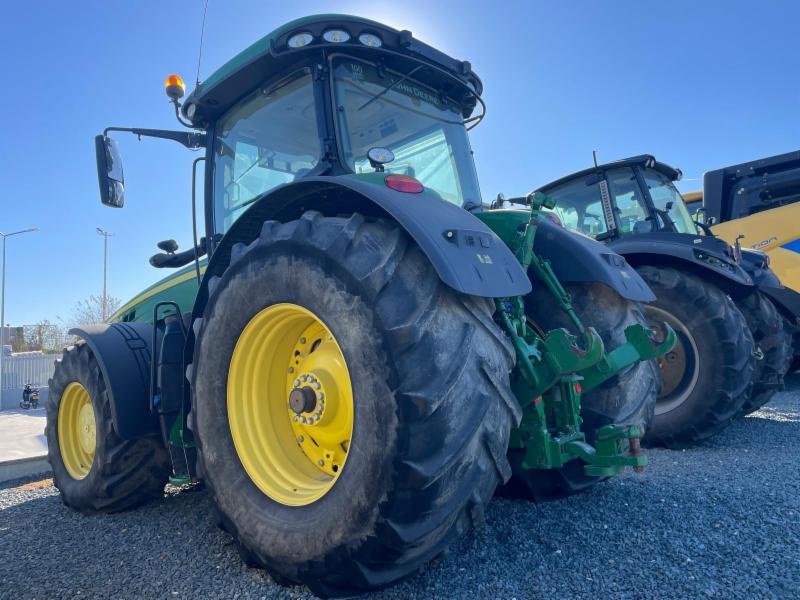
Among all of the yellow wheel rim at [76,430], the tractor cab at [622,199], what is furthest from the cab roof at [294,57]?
the tractor cab at [622,199]

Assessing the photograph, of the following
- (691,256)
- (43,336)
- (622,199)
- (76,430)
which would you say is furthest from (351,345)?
(43,336)

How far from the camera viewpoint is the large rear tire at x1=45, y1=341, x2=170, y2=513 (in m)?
2.94

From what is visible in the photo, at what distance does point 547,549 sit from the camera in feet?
6.84

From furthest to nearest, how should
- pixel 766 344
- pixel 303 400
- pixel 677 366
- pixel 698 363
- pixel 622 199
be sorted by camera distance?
pixel 622 199 < pixel 766 344 < pixel 677 366 < pixel 698 363 < pixel 303 400

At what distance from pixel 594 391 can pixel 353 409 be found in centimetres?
126

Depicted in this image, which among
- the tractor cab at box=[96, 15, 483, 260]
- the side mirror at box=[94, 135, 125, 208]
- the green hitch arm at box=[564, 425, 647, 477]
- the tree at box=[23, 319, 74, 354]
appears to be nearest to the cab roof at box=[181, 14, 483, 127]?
the tractor cab at box=[96, 15, 483, 260]

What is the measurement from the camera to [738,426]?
481 cm

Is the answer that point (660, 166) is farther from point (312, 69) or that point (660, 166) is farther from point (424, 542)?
point (424, 542)

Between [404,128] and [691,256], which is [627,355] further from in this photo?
[691,256]

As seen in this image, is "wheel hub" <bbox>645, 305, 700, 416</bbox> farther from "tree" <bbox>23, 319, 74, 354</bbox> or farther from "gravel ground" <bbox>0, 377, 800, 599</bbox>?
"tree" <bbox>23, 319, 74, 354</bbox>

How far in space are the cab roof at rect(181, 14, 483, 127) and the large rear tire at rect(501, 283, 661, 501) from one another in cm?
127

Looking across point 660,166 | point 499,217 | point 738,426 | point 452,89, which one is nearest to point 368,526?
point 499,217

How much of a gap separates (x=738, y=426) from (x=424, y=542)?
4312mm

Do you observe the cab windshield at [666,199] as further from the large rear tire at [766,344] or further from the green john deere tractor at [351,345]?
the green john deere tractor at [351,345]
